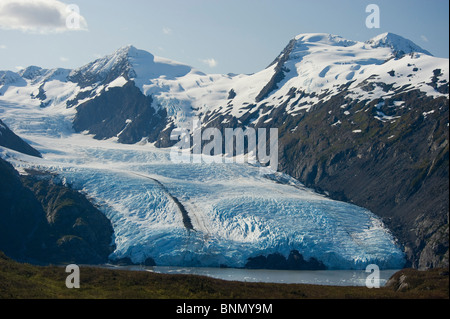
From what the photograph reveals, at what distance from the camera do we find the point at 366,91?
131 m

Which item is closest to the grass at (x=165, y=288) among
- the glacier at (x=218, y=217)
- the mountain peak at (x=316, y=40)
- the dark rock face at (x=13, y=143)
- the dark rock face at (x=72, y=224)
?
the dark rock face at (x=72, y=224)

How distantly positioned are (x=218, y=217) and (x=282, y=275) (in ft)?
52.0

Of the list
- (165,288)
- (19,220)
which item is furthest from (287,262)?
(19,220)

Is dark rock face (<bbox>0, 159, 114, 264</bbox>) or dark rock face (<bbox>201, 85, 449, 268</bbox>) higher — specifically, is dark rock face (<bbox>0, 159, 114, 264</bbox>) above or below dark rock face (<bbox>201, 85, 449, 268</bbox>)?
below

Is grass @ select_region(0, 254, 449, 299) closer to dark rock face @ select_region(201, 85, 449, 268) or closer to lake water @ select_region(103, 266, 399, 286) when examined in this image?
lake water @ select_region(103, 266, 399, 286)

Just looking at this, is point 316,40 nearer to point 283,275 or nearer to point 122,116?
point 122,116

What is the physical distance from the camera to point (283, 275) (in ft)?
233

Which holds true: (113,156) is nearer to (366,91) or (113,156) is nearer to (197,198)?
(197,198)

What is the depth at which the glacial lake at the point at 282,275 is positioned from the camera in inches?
2608

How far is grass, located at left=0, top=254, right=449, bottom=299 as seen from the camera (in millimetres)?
40906

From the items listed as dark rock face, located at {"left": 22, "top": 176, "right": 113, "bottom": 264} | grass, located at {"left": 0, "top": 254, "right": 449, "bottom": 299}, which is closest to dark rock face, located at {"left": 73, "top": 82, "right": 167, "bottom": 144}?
dark rock face, located at {"left": 22, "top": 176, "right": 113, "bottom": 264}

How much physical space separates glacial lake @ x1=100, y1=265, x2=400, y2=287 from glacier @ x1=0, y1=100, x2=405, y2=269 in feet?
7.51

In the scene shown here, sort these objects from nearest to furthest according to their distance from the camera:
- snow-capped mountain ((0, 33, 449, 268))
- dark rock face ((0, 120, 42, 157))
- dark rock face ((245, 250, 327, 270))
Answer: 1. dark rock face ((245, 250, 327, 270))
2. snow-capped mountain ((0, 33, 449, 268))
3. dark rock face ((0, 120, 42, 157))

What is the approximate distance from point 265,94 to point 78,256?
309ft
